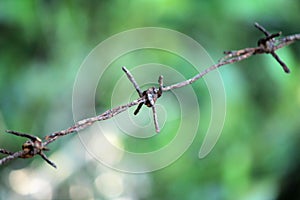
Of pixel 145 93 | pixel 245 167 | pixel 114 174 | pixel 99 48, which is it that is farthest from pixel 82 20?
pixel 145 93

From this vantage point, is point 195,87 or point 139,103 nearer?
point 139,103

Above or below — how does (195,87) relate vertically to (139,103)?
above

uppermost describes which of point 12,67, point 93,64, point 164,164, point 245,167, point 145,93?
point 12,67

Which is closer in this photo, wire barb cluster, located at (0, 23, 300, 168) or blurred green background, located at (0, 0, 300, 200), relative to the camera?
wire barb cluster, located at (0, 23, 300, 168)

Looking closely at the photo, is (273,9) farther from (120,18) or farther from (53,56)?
(53,56)

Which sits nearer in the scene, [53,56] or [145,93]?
[145,93]

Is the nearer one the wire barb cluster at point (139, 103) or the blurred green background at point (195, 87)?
the wire barb cluster at point (139, 103)

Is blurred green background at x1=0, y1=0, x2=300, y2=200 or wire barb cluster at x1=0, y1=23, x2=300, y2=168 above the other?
blurred green background at x1=0, y1=0, x2=300, y2=200

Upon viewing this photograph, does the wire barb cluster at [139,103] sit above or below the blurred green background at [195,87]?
below
